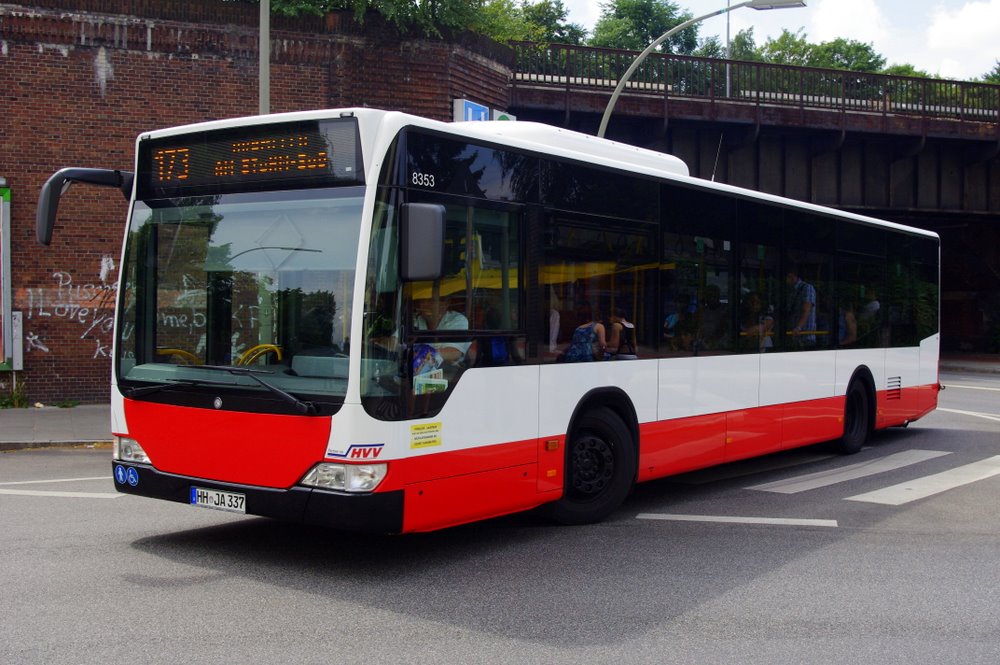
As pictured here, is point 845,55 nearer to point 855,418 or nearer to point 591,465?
point 855,418

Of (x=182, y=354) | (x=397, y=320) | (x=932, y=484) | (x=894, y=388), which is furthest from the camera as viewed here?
(x=894, y=388)

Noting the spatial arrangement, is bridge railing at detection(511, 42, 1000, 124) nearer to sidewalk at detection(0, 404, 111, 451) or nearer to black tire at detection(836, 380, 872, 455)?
sidewalk at detection(0, 404, 111, 451)

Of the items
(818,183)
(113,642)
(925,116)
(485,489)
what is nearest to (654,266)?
(485,489)

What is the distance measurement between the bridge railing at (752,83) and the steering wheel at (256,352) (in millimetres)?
17846

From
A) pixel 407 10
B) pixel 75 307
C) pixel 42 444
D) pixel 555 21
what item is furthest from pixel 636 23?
pixel 42 444

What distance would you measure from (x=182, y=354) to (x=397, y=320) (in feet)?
5.51

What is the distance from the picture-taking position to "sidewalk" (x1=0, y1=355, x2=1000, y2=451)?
1382 centimetres

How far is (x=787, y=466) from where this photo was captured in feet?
38.7

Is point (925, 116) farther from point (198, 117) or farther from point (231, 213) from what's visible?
point (231, 213)

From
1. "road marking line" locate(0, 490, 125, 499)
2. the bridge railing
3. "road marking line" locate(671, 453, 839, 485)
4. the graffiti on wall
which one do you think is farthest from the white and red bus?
the bridge railing

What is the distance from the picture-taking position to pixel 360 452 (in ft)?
19.9

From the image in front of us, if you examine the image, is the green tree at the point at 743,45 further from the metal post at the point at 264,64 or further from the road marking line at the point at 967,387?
the metal post at the point at 264,64

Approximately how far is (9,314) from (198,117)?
15.2 feet

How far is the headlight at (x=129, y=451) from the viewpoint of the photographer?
22.9 ft
